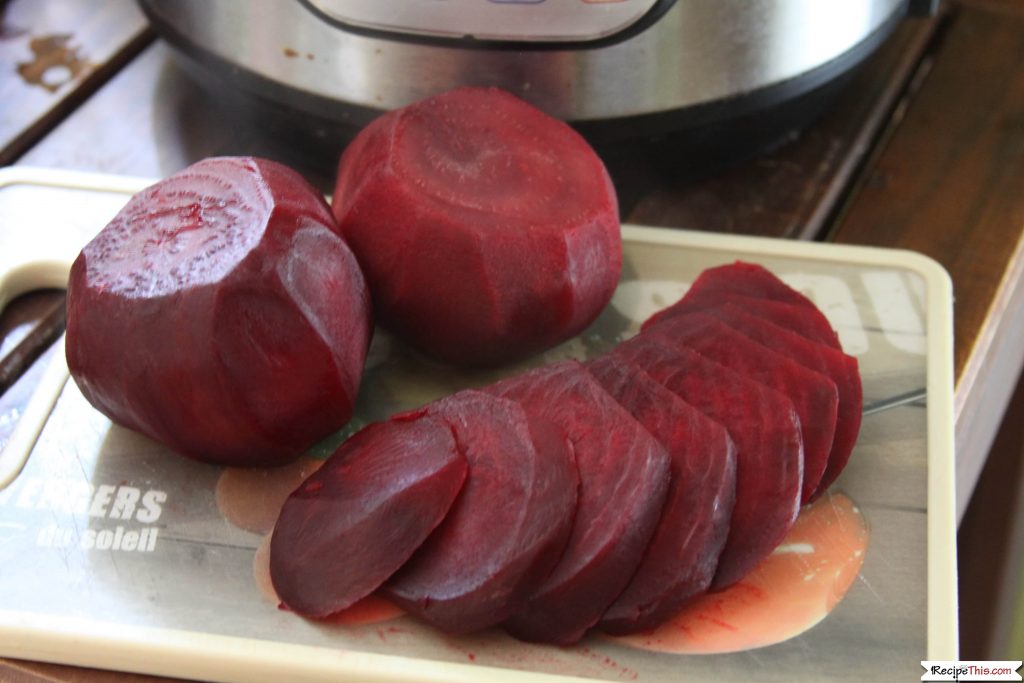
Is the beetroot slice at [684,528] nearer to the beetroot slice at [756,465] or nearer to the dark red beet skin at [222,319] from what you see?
the beetroot slice at [756,465]

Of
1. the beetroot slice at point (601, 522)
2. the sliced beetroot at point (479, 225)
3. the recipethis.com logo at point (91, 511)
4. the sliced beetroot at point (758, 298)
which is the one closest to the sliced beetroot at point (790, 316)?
the sliced beetroot at point (758, 298)

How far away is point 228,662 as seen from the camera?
3.48 feet

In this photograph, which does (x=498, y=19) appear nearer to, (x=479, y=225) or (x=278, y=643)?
(x=479, y=225)

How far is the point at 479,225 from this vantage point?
1216mm

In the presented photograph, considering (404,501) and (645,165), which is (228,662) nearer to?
(404,501)

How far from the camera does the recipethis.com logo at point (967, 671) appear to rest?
1093 mm

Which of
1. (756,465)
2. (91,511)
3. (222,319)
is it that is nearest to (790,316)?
(756,465)

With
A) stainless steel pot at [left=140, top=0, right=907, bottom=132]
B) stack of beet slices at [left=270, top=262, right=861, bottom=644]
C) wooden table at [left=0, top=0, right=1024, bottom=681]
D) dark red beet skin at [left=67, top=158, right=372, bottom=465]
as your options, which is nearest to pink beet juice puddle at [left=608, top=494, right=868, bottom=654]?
stack of beet slices at [left=270, top=262, right=861, bottom=644]

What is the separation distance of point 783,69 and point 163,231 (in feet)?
2.63

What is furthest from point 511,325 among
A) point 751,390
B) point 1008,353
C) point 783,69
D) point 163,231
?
point 1008,353

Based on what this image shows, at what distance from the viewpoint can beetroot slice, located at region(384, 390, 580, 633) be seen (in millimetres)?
1027

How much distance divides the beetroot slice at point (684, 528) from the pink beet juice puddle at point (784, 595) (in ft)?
0.14

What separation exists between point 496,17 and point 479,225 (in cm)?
27

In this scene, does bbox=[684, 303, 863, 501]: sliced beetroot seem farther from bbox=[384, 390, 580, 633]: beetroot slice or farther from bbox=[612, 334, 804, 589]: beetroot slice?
bbox=[384, 390, 580, 633]: beetroot slice
